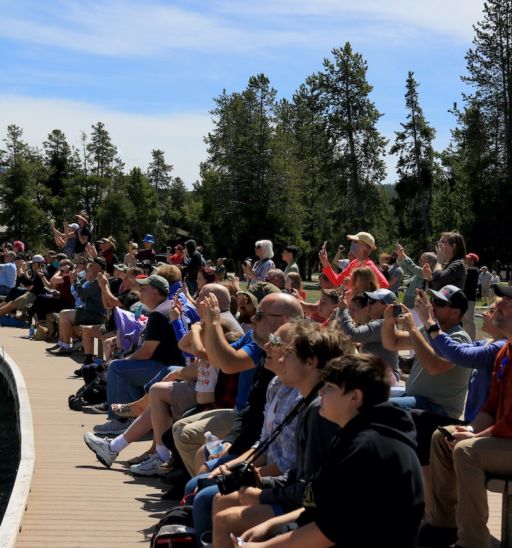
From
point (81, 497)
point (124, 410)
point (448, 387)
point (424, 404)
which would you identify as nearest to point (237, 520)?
point (424, 404)

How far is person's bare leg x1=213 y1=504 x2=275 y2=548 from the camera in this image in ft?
14.3

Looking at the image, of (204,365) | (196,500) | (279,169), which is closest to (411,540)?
(196,500)

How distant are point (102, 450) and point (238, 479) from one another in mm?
3489

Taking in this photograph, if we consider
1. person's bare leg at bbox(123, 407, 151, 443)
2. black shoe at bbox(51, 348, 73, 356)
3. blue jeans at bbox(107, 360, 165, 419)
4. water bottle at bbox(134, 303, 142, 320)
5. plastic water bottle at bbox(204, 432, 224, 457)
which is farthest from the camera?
black shoe at bbox(51, 348, 73, 356)

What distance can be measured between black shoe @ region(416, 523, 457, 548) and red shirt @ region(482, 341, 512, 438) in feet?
2.51

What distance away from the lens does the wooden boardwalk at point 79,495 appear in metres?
6.15

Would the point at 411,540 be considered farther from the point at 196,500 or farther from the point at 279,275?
the point at 279,275

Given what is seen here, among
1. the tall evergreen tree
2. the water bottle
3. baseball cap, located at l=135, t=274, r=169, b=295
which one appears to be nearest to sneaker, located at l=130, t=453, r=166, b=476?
baseball cap, located at l=135, t=274, r=169, b=295

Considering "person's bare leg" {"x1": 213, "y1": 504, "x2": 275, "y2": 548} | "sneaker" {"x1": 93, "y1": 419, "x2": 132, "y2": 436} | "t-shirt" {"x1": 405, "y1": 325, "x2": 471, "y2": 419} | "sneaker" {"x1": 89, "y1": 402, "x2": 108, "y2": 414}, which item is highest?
"t-shirt" {"x1": 405, "y1": 325, "x2": 471, "y2": 419}

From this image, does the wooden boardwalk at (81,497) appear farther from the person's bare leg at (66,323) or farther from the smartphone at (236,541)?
the person's bare leg at (66,323)

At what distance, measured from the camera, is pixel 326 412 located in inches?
145

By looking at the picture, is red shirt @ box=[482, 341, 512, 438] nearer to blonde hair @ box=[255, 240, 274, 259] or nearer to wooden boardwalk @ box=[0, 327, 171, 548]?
wooden boardwalk @ box=[0, 327, 171, 548]

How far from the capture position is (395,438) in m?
3.46

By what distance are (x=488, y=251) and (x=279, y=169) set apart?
17.5m
